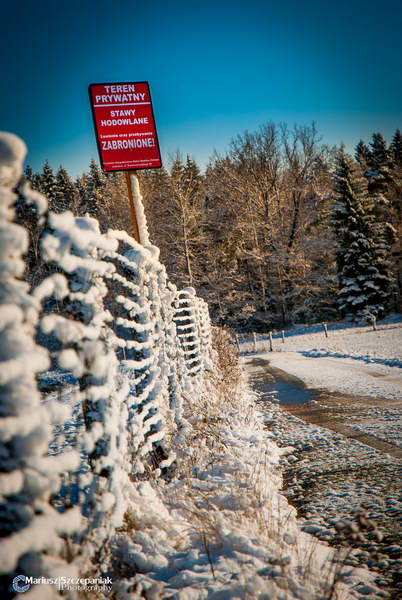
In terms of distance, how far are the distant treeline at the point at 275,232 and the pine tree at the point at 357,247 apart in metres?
0.07

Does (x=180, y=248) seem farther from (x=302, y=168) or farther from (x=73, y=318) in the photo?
(x=73, y=318)

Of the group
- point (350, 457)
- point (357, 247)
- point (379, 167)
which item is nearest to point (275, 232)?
point (357, 247)

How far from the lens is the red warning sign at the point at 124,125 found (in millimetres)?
6703

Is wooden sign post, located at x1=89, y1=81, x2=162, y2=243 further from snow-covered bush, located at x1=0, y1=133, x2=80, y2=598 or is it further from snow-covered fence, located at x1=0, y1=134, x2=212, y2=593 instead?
snow-covered bush, located at x1=0, y1=133, x2=80, y2=598

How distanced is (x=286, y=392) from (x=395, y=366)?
3539 millimetres

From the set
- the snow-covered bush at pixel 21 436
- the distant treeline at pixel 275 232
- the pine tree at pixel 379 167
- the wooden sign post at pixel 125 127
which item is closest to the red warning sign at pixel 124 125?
the wooden sign post at pixel 125 127

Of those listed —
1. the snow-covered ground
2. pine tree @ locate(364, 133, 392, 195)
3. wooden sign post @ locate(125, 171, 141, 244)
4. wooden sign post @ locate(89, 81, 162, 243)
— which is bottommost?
the snow-covered ground

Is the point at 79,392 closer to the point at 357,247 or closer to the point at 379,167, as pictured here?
the point at 357,247

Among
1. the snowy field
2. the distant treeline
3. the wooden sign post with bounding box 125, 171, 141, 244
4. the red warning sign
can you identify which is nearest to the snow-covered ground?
the snowy field

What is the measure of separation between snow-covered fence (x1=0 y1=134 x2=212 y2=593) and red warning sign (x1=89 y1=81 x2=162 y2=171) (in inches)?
169

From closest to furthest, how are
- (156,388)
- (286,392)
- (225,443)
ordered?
(156,388) < (225,443) < (286,392)

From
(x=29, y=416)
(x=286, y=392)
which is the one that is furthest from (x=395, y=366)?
(x=29, y=416)

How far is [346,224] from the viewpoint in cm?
2677

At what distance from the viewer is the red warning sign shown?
22.0 ft
